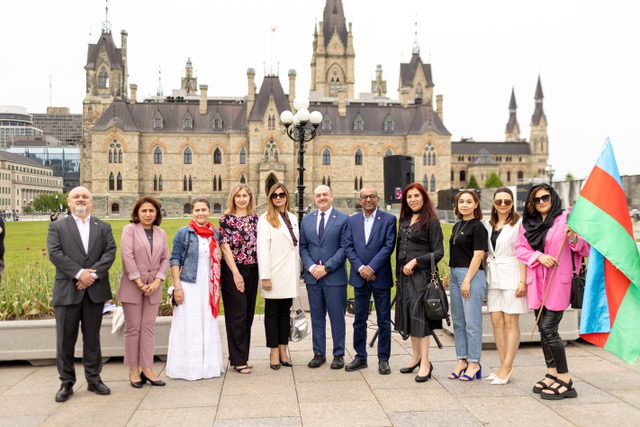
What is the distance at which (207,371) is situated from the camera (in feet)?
19.0

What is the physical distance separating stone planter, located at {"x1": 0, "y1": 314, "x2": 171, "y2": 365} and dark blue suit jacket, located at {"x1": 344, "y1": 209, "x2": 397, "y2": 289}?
2429 mm

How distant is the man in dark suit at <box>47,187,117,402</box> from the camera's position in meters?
5.11

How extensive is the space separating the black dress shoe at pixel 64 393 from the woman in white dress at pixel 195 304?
3.33ft

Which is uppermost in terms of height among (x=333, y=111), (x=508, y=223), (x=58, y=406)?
(x=333, y=111)

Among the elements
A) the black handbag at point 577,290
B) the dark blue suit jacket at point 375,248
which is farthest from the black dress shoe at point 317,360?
the black handbag at point 577,290

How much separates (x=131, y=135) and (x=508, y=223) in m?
54.9

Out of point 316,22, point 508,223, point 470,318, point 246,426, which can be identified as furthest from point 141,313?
point 316,22

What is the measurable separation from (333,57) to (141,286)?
7296 centimetres

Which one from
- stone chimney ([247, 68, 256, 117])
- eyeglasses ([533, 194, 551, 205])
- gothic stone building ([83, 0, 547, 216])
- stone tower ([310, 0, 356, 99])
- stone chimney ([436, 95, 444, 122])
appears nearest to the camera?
eyeglasses ([533, 194, 551, 205])

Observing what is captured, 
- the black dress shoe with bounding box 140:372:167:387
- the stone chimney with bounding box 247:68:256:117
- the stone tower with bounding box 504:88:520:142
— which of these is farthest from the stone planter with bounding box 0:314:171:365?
the stone tower with bounding box 504:88:520:142

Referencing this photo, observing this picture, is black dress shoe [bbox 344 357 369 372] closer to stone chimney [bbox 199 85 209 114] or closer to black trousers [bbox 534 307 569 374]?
black trousers [bbox 534 307 569 374]

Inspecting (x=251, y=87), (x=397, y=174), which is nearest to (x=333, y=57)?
(x=251, y=87)

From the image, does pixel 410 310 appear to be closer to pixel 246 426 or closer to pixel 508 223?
pixel 508 223

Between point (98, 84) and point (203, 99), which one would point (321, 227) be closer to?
point (203, 99)
